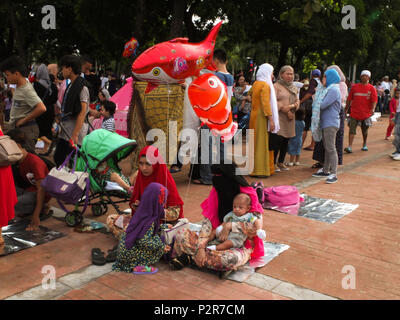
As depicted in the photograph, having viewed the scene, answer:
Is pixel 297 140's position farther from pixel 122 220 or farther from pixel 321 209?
pixel 122 220

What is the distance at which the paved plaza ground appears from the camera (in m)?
3.55

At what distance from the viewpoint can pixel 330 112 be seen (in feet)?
24.7

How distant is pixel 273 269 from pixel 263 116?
4.13 meters

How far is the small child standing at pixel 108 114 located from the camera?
6.64m

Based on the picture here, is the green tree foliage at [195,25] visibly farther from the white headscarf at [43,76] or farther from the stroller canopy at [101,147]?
the stroller canopy at [101,147]

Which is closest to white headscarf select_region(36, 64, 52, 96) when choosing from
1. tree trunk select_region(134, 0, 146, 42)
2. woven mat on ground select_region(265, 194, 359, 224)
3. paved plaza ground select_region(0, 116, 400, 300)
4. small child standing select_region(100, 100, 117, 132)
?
small child standing select_region(100, 100, 117, 132)

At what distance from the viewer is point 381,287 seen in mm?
3730

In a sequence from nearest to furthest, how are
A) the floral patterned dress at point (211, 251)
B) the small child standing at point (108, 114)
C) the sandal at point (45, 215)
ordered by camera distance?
the floral patterned dress at point (211, 251) → the sandal at point (45, 215) → the small child standing at point (108, 114)

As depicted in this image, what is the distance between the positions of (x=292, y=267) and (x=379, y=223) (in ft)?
6.63

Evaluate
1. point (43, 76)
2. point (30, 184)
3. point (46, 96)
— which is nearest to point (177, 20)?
point (43, 76)

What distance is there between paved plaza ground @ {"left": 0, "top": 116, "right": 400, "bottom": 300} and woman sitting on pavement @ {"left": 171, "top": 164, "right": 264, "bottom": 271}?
150 millimetres

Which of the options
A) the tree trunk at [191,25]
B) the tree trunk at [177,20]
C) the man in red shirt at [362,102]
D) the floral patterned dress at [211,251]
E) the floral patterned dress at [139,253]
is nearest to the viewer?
the floral patterned dress at [211,251]

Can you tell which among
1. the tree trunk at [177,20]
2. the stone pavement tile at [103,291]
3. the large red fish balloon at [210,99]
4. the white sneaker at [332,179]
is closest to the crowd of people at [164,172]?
the white sneaker at [332,179]
